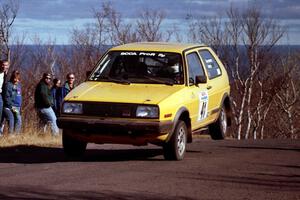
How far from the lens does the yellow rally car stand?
9.22 m

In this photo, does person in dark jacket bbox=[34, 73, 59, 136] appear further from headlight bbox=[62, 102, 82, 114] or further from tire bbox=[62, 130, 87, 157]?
headlight bbox=[62, 102, 82, 114]

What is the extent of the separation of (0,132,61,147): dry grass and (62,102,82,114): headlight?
2450 millimetres

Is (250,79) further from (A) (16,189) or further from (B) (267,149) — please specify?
(A) (16,189)

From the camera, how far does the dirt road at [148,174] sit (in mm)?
7113

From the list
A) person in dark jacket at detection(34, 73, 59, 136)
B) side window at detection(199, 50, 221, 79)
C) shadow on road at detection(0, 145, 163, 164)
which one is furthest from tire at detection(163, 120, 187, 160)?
person in dark jacket at detection(34, 73, 59, 136)

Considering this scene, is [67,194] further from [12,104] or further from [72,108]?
[12,104]

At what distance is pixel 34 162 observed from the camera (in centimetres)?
966

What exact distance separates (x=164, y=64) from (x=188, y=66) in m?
0.40

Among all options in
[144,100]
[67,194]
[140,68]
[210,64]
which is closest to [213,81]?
[210,64]

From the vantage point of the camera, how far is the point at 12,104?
13.4m

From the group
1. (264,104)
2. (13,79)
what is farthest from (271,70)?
(13,79)

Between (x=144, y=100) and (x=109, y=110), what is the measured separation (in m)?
0.53

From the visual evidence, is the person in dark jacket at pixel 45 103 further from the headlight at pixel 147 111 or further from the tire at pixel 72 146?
the headlight at pixel 147 111

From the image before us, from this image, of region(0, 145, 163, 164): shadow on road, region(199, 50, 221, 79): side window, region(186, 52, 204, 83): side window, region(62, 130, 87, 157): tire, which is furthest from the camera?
region(199, 50, 221, 79): side window
